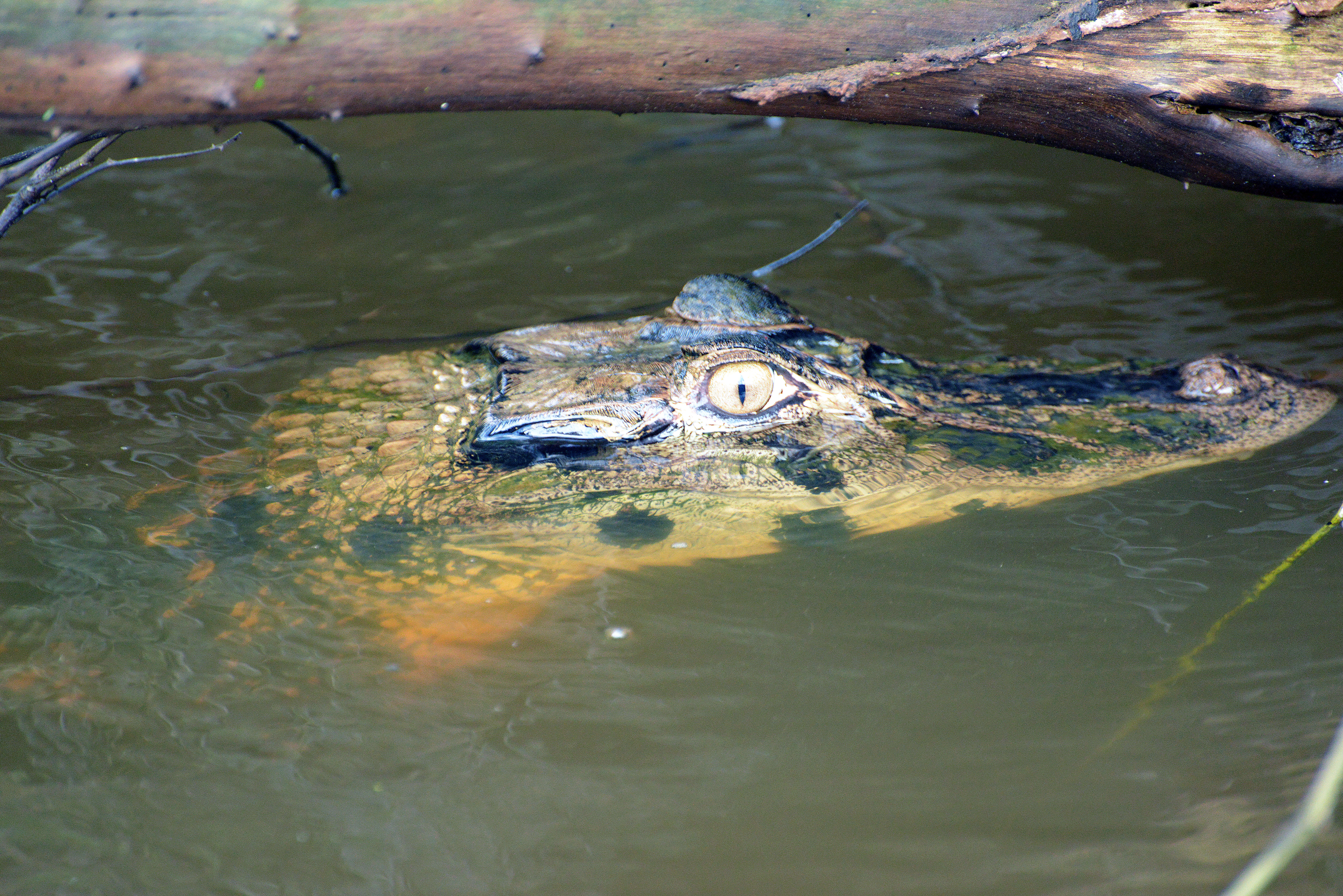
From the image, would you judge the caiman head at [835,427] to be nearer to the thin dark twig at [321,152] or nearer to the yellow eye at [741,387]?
the yellow eye at [741,387]

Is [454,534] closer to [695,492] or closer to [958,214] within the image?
[695,492]

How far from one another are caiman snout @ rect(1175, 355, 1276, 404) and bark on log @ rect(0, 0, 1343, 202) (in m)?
0.53

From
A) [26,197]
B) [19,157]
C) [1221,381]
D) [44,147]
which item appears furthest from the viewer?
[1221,381]

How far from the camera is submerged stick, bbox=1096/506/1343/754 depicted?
6.71 feet

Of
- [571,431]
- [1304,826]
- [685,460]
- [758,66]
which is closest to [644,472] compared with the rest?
[685,460]

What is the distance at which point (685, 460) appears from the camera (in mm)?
2688

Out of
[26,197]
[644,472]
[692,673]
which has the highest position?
[26,197]

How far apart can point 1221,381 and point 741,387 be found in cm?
151

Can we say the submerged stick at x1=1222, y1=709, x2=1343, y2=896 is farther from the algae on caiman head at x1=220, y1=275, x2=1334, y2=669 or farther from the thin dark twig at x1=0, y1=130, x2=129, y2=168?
the thin dark twig at x1=0, y1=130, x2=129, y2=168

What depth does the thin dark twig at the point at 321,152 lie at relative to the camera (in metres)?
3.00

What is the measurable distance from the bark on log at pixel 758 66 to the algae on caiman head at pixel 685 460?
70 cm

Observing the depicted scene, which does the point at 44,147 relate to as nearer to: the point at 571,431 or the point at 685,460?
the point at 571,431

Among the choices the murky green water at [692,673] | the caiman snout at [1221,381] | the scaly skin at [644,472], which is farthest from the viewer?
the caiman snout at [1221,381]

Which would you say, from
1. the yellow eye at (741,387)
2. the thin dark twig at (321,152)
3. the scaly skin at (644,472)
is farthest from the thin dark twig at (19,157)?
the yellow eye at (741,387)
